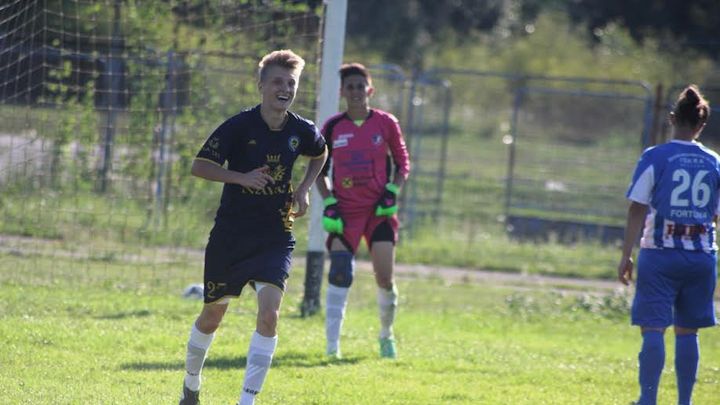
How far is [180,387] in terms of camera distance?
25.2ft

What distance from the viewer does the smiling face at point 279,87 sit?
22.2 ft

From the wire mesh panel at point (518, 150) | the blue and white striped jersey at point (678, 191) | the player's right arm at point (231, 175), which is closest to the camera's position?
the player's right arm at point (231, 175)

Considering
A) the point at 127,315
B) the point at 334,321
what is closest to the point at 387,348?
the point at 334,321

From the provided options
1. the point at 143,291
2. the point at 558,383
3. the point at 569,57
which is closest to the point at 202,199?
the point at 143,291

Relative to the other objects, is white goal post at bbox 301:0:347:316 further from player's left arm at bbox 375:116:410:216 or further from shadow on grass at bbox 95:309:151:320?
shadow on grass at bbox 95:309:151:320

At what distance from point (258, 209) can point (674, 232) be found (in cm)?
262

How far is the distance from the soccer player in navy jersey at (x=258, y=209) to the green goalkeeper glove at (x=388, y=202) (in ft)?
8.26

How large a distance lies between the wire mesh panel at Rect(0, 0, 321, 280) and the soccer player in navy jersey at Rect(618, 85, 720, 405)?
20.3 ft

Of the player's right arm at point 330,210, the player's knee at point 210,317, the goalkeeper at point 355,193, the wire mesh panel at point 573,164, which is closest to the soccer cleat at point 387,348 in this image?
the goalkeeper at point 355,193

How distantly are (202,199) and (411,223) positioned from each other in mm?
5363

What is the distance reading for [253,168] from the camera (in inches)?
267

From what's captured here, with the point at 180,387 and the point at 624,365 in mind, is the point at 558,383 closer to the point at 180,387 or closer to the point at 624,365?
the point at 624,365

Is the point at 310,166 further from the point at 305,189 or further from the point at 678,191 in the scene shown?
the point at 678,191

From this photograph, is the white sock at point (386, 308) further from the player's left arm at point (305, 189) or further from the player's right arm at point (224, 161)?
the player's right arm at point (224, 161)
